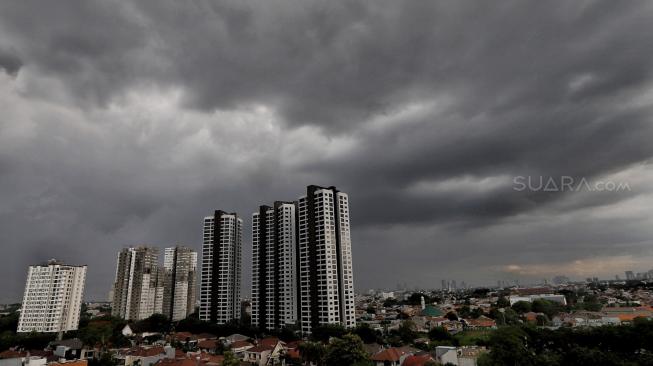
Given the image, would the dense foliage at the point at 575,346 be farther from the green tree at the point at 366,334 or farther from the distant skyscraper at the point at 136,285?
the distant skyscraper at the point at 136,285

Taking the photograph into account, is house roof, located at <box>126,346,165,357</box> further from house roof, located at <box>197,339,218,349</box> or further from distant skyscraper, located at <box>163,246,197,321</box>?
distant skyscraper, located at <box>163,246,197,321</box>

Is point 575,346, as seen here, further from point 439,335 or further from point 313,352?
point 439,335

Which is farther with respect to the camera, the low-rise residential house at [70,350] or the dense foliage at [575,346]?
the low-rise residential house at [70,350]

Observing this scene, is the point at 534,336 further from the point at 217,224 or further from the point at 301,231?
the point at 217,224

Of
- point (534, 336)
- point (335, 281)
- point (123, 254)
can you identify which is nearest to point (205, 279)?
point (123, 254)

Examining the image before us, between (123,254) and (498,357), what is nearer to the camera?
(498,357)

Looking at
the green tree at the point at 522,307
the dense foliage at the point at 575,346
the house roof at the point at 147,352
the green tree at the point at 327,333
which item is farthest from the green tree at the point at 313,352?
the green tree at the point at 522,307
